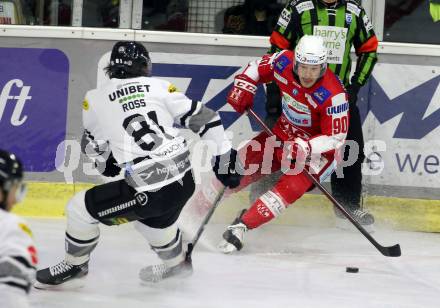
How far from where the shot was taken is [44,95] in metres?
5.95

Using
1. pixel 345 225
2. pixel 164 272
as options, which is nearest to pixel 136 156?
pixel 164 272

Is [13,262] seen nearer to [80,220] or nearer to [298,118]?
[80,220]

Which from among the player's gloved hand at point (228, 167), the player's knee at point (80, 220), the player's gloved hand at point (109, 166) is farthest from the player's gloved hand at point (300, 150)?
the player's knee at point (80, 220)

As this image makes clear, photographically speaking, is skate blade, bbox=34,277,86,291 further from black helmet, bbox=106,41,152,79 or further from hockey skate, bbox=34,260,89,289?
black helmet, bbox=106,41,152,79

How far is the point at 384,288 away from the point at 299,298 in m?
0.47

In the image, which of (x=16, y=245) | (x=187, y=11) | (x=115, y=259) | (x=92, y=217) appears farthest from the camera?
(x=187, y=11)

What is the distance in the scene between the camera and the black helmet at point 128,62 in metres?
4.20

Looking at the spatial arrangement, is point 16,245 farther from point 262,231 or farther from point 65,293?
point 262,231

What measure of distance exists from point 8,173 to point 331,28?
128 inches

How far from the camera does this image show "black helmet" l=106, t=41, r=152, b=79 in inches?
165

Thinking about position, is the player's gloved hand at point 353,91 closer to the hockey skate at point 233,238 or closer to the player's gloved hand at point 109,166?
the hockey skate at point 233,238

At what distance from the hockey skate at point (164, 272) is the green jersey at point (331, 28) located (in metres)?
1.59

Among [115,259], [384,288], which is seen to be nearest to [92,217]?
[115,259]

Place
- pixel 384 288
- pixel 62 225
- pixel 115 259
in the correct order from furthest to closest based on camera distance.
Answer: pixel 62 225 < pixel 115 259 < pixel 384 288
